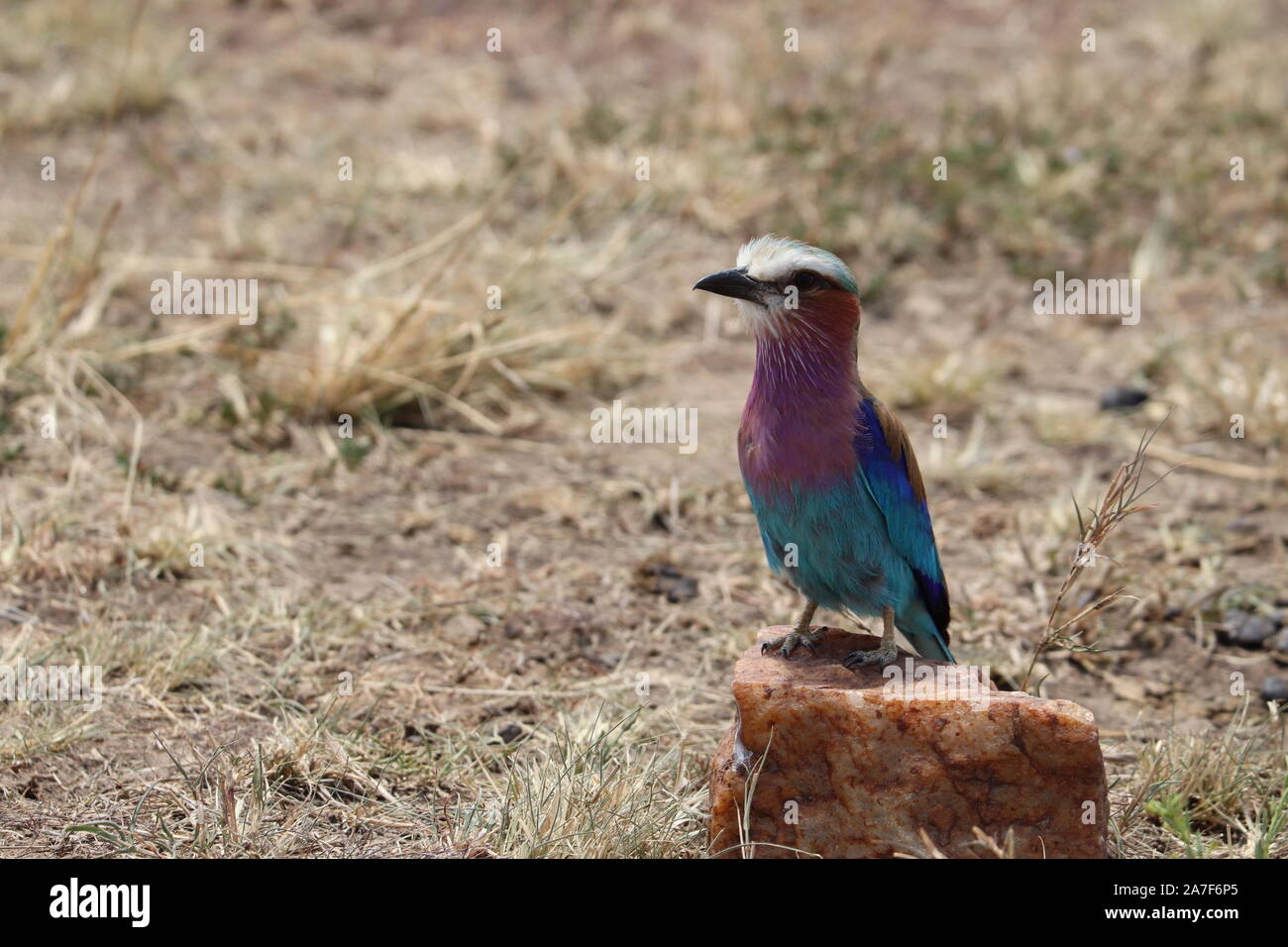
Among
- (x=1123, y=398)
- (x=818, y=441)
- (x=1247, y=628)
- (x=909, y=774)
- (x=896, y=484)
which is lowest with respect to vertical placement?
(x=909, y=774)

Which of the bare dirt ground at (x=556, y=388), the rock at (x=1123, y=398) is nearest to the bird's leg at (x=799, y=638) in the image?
the bare dirt ground at (x=556, y=388)

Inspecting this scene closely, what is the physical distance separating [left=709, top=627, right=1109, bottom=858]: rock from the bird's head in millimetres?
881

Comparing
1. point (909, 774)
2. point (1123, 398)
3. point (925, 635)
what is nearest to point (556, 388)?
point (1123, 398)

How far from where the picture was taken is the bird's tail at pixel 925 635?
377 cm

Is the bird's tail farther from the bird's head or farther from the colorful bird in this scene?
the bird's head

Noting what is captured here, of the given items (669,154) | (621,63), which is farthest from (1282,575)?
(621,63)

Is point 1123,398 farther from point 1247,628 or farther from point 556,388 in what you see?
point 556,388

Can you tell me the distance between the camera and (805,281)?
3412 millimetres

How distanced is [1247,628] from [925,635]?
148cm

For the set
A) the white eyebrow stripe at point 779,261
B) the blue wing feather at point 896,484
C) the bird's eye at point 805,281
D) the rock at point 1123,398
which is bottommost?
the blue wing feather at point 896,484

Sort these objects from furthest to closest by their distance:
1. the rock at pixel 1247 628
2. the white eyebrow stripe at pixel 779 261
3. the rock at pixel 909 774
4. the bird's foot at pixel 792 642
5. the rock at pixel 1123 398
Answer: the rock at pixel 1123 398 < the rock at pixel 1247 628 < the bird's foot at pixel 792 642 < the white eyebrow stripe at pixel 779 261 < the rock at pixel 909 774

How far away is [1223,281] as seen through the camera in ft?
24.0

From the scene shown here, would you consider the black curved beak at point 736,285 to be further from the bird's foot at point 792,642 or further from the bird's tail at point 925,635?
the bird's tail at point 925,635

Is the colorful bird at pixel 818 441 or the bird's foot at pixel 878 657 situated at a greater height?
the colorful bird at pixel 818 441
